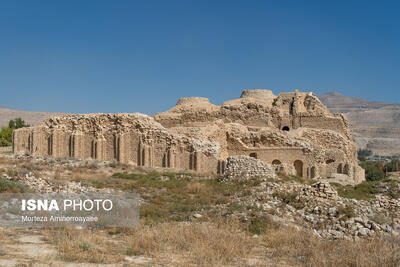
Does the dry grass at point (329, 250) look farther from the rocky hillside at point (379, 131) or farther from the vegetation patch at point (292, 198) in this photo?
the rocky hillside at point (379, 131)

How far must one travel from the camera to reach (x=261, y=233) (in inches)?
322

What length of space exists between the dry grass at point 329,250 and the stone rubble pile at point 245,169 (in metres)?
8.48

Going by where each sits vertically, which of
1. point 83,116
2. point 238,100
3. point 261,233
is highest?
point 238,100

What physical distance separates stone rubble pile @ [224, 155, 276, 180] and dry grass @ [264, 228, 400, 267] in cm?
848

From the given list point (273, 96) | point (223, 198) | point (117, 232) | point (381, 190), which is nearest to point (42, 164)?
point (223, 198)

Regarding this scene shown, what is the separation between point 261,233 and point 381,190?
33.6 feet

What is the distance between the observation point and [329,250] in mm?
6641

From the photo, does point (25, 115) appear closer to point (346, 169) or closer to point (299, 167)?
point (299, 167)

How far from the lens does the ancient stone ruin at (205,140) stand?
2231 cm

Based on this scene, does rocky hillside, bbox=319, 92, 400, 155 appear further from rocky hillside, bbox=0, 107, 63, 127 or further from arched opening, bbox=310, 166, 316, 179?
rocky hillside, bbox=0, 107, 63, 127

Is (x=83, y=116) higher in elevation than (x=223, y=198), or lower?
higher

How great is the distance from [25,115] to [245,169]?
109183 millimetres

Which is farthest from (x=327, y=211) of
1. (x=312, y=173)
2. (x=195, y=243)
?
(x=312, y=173)

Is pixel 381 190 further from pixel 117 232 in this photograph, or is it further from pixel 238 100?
pixel 238 100
